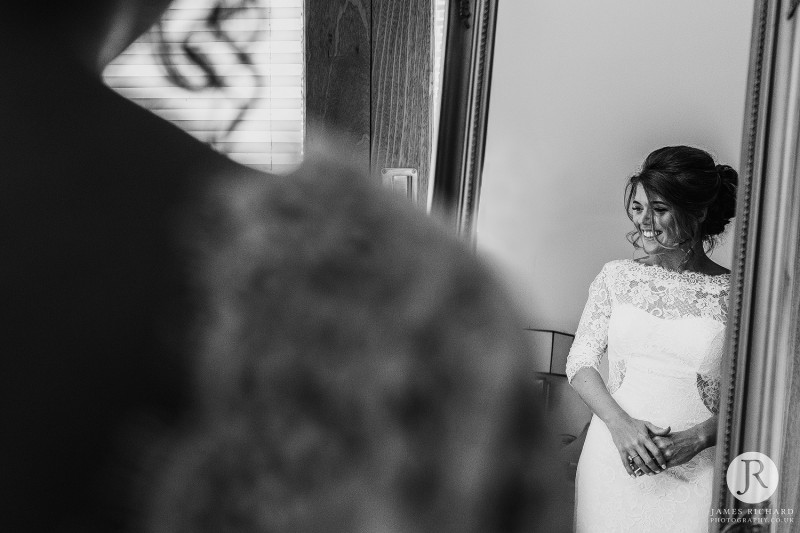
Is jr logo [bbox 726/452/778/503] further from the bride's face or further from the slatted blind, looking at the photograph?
the slatted blind

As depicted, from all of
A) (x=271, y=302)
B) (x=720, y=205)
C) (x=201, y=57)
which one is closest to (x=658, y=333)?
(x=720, y=205)

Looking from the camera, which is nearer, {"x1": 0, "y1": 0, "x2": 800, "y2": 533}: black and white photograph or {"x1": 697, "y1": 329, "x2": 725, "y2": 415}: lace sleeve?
{"x1": 0, "y1": 0, "x2": 800, "y2": 533}: black and white photograph

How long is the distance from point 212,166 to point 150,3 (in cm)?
25

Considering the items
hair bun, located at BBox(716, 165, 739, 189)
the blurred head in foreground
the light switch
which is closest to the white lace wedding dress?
hair bun, located at BBox(716, 165, 739, 189)

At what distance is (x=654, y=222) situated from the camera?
3.00ft

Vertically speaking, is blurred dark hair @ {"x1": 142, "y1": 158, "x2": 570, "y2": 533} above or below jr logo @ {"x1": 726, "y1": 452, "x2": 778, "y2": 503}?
above

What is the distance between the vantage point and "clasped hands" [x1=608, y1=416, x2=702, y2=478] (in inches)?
35.6

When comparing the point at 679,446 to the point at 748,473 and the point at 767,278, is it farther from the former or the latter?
the point at 767,278

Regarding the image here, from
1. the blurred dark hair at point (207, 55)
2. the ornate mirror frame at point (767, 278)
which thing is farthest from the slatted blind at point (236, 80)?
the ornate mirror frame at point (767, 278)

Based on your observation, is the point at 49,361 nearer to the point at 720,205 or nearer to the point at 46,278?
the point at 46,278

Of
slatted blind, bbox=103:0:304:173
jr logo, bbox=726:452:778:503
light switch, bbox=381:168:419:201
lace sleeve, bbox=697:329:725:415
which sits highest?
slatted blind, bbox=103:0:304:173

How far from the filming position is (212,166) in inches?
23.2

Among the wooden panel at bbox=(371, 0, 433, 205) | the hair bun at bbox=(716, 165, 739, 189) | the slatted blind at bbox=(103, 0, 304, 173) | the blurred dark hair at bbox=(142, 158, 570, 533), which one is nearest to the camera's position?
the blurred dark hair at bbox=(142, 158, 570, 533)

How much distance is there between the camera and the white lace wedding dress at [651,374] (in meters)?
0.89
